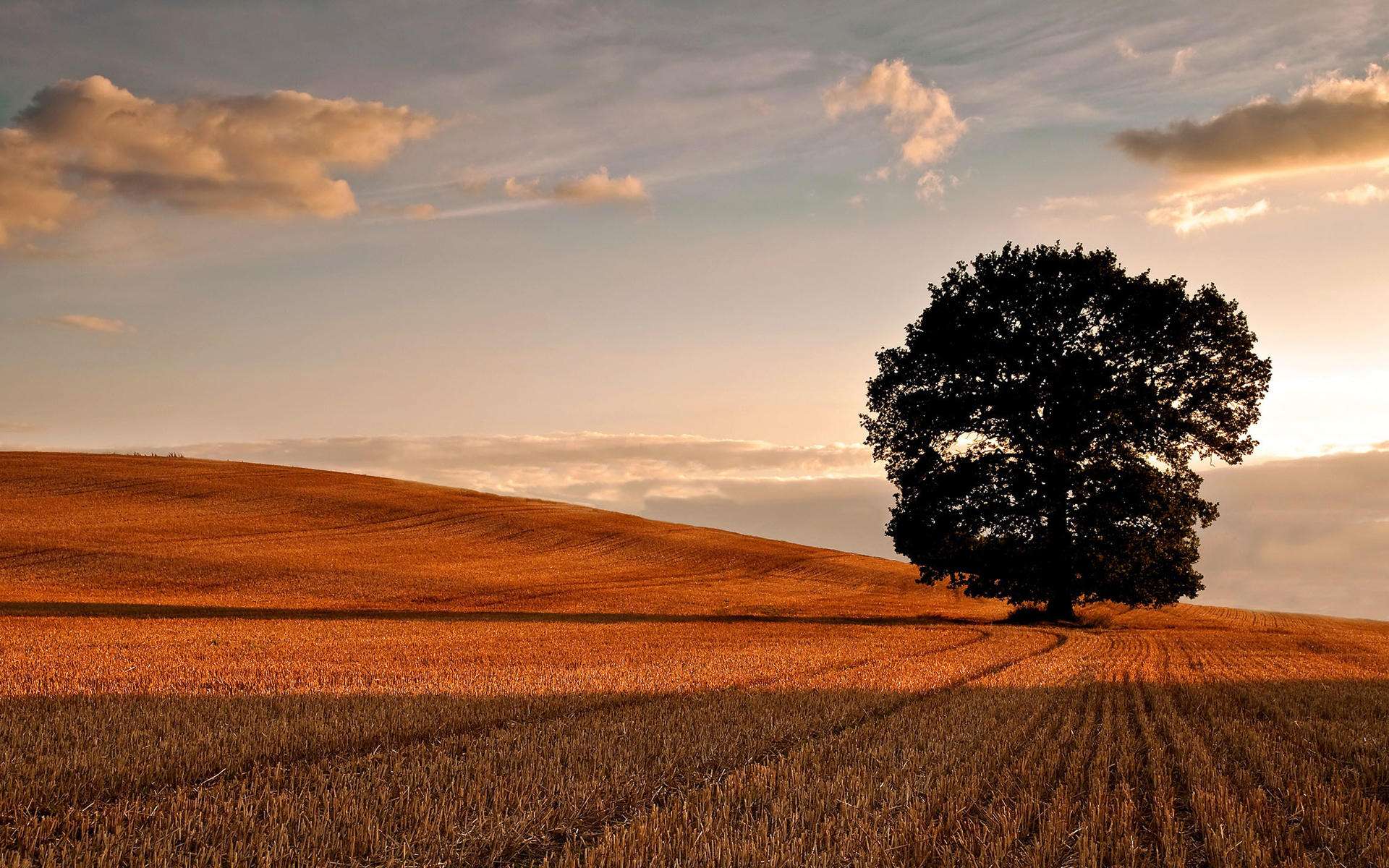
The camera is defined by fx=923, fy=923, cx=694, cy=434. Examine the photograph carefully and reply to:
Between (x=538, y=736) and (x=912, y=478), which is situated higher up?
(x=912, y=478)

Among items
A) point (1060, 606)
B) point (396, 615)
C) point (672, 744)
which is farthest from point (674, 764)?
point (1060, 606)

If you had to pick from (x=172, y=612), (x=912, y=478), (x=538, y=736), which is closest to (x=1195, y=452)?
(x=912, y=478)

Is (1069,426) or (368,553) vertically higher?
(1069,426)

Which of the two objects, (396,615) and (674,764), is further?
(396,615)

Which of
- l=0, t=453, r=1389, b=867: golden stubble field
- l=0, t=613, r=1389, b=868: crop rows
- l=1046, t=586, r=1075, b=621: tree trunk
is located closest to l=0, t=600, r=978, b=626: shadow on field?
l=0, t=453, r=1389, b=867: golden stubble field

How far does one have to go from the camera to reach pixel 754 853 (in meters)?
6.00

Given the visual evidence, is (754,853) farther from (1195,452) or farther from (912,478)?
(1195,452)

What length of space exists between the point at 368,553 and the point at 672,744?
145 ft

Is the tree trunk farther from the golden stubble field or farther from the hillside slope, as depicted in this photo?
the hillside slope

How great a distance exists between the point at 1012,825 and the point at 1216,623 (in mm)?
40993

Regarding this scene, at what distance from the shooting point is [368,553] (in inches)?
1976

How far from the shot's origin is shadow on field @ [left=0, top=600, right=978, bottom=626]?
1238 inches

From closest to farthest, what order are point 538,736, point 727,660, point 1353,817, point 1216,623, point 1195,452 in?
point 1353,817, point 538,736, point 727,660, point 1195,452, point 1216,623

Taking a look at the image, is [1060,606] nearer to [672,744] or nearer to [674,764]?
[672,744]
